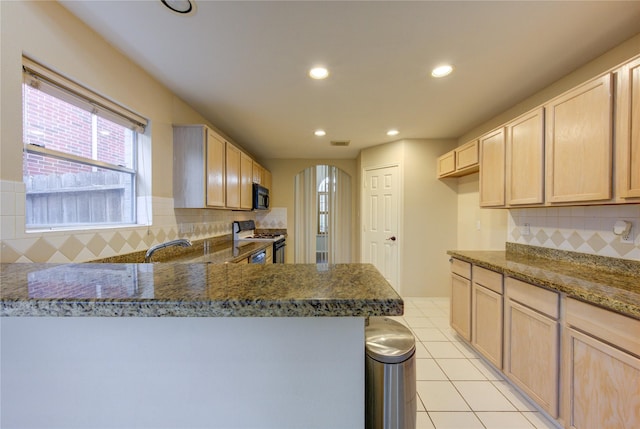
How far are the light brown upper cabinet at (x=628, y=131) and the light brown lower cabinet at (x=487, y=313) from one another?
2.90 ft

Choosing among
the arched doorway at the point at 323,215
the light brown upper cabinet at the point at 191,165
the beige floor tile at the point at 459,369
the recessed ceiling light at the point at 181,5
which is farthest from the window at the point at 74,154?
the arched doorway at the point at 323,215

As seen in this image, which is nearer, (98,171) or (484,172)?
(98,171)

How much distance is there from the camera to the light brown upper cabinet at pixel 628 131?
1.33 metres

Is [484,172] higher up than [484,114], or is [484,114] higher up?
[484,114]

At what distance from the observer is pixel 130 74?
1.88 m

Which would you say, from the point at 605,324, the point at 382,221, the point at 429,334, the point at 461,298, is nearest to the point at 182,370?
the point at 605,324

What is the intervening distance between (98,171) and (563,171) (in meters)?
3.20

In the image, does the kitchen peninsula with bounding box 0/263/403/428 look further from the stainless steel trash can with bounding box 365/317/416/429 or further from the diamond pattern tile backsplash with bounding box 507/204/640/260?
the diamond pattern tile backsplash with bounding box 507/204/640/260

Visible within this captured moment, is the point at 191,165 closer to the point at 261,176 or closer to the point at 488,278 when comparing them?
the point at 261,176

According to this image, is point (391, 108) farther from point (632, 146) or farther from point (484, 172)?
point (632, 146)

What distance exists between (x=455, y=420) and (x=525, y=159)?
195cm

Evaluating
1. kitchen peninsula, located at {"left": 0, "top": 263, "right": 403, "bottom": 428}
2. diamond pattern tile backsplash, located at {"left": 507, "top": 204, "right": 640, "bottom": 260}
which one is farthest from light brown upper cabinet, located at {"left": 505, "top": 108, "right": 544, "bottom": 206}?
kitchen peninsula, located at {"left": 0, "top": 263, "right": 403, "bottom": 428}

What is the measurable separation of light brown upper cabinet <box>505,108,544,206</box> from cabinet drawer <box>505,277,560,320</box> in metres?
0.67

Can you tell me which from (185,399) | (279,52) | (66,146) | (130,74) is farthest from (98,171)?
(185,399)
